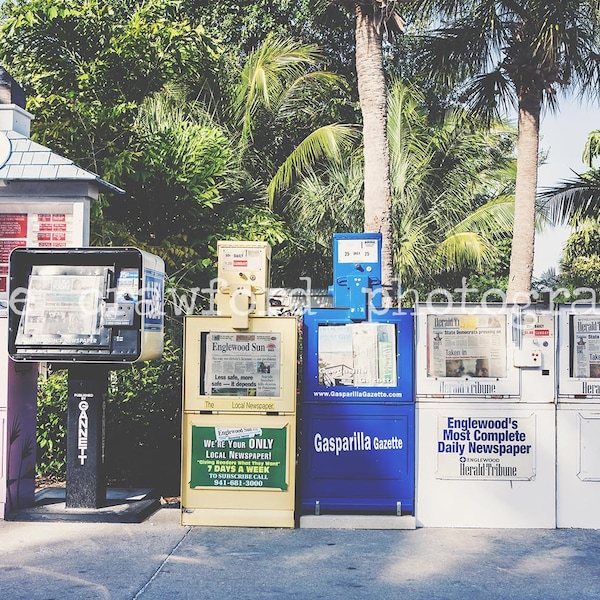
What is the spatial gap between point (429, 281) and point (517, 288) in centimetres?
595

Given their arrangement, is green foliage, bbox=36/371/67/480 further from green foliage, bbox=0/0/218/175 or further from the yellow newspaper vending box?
green foliage, bbox=0/0/218/175

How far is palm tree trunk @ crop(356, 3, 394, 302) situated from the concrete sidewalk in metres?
5.34

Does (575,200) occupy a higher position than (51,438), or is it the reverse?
(575,200)

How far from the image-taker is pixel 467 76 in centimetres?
1495

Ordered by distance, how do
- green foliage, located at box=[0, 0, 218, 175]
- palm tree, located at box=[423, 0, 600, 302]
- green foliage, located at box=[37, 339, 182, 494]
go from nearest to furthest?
green foliage, located at box=[37, 339, 182, 494] < green foliage, located at box=[0, 0, 218, 175] < palm tree, located at box=[423, 0, 600, 302]

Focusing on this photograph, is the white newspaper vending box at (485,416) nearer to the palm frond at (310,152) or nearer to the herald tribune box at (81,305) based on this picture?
the herald tribune box at (81,305)

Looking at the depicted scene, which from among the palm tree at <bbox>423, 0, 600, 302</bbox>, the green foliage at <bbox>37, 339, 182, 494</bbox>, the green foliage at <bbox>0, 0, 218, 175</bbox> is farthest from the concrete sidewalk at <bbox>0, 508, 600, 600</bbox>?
the palm tree at <bbox>423, 0, 600, 302</bbox>

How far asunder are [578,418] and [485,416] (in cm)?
70

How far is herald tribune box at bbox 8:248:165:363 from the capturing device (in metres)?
6.51

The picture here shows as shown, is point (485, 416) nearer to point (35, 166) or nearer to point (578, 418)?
point (578, 418)

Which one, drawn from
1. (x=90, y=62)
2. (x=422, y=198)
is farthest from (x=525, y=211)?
(x=90, y=62)

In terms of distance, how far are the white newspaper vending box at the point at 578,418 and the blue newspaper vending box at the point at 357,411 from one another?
113 centimetres

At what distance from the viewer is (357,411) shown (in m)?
6.55

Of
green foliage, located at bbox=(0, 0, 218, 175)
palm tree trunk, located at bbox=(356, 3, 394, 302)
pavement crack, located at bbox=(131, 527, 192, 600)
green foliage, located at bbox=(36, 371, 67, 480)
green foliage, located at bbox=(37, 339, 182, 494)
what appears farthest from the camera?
green foliage, located at bbox=(0, 0, 218, 175)
